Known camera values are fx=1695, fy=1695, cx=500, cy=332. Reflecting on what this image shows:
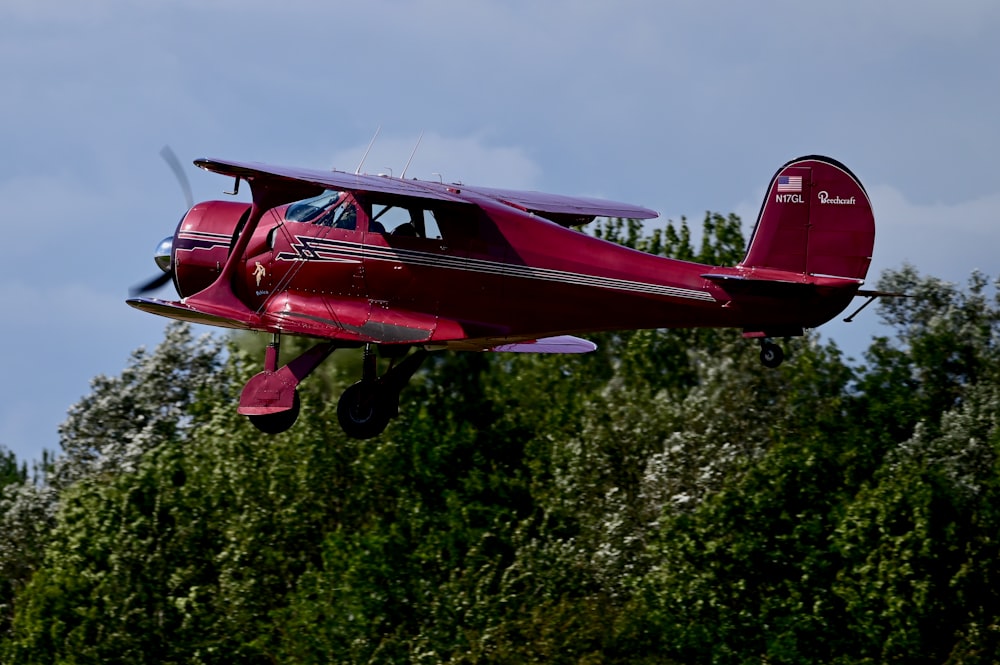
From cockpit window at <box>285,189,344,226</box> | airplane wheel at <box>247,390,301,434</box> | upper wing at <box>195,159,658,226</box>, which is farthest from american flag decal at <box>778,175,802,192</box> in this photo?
airplane wheel at <box>247,390,301,434</box>

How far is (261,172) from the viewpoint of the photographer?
1634 cm

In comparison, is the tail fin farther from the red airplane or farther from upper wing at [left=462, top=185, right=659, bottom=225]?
upper wing at [left=462, top=185, right=659, bottom=225]

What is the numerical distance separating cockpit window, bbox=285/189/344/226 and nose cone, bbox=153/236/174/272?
169 cm

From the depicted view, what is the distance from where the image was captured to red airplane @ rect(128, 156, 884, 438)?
1650 centimetres

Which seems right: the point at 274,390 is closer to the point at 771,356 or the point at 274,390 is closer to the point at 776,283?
the point at 771,356

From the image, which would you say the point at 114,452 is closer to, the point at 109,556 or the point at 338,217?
the point at 109,556

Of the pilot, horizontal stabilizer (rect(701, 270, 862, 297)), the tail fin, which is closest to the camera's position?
horizontal stabilizer (rect(701, 270, 862, 297))

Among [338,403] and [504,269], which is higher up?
[504,269]

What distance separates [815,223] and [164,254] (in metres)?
7.07

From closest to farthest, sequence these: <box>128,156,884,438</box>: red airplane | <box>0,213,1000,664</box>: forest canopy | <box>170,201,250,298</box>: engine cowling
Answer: <box>128,156,884,438</box>: red airplane < <box>170,201,250,298</box>: engine cowling < <box>0,213,1000,664</box>: forest canopy

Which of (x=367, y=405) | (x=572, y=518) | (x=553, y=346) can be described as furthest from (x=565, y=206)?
(x=572, y=518)

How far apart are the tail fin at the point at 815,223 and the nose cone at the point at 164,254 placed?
6.23 metres

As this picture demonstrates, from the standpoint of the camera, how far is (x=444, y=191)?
1727cm

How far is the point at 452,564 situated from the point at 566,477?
15.8 ft
